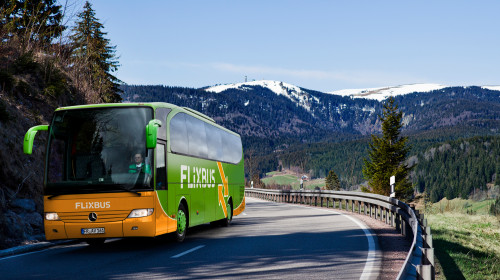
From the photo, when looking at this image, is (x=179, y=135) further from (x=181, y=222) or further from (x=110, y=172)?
(x=110, y=172)

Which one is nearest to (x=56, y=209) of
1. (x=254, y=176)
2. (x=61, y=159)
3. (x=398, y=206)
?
(x=61, y=159)

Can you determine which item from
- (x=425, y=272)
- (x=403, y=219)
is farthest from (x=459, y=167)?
(x=425, y=272)

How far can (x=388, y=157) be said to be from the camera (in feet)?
219

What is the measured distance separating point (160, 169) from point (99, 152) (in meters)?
1.23

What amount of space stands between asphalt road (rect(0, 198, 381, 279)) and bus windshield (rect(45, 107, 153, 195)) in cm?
139

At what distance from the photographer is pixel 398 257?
30.5 feet

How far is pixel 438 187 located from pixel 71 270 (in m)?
176

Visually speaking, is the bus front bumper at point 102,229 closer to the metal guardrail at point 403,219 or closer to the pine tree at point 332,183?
the metal guardrail at point 403,219

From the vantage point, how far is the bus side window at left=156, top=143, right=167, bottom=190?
10558 mm

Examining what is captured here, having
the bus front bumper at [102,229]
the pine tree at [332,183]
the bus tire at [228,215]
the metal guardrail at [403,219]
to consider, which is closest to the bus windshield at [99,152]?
the bus front bumper at [102,229]

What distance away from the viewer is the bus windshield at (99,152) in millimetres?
10172

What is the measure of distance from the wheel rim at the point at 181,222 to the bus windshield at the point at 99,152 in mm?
1992

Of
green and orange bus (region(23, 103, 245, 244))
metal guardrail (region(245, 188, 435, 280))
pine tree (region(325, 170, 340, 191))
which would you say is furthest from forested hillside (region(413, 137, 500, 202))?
green and orange bus (region(23, 103, 245, 244))

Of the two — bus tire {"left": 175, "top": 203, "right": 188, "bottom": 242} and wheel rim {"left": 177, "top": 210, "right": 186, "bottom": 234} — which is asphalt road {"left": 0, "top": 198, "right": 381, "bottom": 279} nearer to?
bus tire {"left": 175, "top": 203, "right": 188, "bottom": 242}
